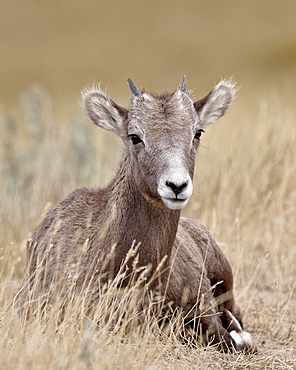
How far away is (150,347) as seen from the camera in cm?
Answer: 517

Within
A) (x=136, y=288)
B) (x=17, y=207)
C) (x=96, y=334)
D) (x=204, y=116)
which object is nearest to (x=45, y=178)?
(x=17, y=207)

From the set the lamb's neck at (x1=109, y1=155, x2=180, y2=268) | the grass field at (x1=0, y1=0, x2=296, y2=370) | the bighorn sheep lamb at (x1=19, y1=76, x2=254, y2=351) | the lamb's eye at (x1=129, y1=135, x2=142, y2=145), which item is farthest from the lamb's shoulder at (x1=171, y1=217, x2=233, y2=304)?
the lamb's eye at (x1=129, y1=135, x2=142, y2=145)

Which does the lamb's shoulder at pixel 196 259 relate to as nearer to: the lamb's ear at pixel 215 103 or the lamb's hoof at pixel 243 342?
the lamb's hoof at pixel 243 342

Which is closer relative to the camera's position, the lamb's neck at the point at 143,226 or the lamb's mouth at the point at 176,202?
the lamb's mouth at the point at 176,202

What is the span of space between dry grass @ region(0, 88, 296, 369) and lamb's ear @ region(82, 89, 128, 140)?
0.85 metres

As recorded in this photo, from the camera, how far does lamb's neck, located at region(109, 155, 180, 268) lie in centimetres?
617

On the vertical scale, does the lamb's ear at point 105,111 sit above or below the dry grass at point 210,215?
above

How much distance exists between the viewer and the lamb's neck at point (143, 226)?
6.17 m

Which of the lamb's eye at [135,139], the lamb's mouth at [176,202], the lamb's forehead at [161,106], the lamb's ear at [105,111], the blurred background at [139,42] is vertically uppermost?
the blurred background at [139,42]

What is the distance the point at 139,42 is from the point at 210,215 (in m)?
40.5

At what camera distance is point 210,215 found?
32.9 feet

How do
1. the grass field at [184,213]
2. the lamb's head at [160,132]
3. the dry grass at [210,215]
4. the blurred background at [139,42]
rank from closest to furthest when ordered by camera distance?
1. the grass field at [184,213]
2. the dry grass at [210,215]
3. the lamb's head at [160,132]
4. the blurred background at [139,42]

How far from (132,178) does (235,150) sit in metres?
5.46

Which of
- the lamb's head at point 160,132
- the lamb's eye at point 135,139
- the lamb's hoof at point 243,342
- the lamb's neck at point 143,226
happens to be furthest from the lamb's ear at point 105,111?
the lamb's hoof at point 243,342
